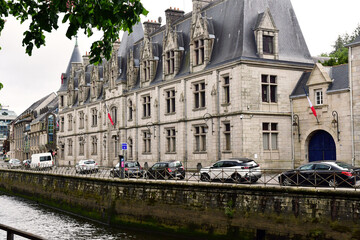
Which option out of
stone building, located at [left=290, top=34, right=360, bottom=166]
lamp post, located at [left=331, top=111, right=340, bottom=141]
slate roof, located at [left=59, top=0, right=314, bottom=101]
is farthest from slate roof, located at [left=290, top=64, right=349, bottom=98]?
slate roof, located at [left=59, top=0, right=314, bottom=101]

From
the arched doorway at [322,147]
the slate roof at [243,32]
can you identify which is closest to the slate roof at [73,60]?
the slate roof at [243,32]

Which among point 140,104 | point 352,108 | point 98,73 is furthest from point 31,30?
point 98,73

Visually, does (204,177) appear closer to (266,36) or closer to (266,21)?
(266,36)

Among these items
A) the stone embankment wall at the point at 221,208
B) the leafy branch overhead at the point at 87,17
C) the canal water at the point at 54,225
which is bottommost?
the canal water at the point at 54,225

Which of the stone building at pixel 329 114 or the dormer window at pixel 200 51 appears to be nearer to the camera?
the stone building at pixel 329 114

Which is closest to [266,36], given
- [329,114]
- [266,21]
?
[266,21]

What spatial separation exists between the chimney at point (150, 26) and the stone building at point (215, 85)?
120 millimetres

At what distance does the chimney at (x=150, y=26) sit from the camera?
5238 centimetres

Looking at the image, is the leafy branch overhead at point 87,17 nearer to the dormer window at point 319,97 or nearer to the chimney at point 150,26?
the dormer window at point 319,97

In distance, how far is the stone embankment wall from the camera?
18.2m

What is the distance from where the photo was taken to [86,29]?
9.48 m

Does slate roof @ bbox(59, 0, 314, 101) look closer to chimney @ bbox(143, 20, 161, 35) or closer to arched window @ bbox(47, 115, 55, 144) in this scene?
chimney @ bbox(143, 20, 161, 35)

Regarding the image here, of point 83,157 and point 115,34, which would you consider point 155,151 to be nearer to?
point 83,157

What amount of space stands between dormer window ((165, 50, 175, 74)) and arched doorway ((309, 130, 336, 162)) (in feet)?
49.9
